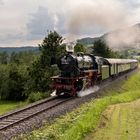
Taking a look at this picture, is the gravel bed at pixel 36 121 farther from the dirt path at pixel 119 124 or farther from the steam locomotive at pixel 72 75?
the steam locomotive at pixel 72 75

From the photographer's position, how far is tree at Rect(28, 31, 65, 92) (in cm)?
4629

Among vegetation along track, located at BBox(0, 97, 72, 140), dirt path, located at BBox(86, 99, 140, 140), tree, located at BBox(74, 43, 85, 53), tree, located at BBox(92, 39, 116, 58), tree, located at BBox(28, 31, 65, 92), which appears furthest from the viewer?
tree, located at BBox(92, 39, 116, 58)

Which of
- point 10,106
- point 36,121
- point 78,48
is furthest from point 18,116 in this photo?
point 78,48

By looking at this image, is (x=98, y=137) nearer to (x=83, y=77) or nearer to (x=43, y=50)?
(x=83, y=77)

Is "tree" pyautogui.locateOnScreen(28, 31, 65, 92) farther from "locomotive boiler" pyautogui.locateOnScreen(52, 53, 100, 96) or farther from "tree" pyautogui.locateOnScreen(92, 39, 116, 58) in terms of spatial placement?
"tree" pyautogui.locateOnScreen(92, 39, 116, 58)

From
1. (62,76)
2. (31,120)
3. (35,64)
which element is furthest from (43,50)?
(31,120)

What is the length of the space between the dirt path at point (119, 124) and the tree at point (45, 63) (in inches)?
1064

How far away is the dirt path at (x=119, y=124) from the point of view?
13325mm

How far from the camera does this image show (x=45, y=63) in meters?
48.4

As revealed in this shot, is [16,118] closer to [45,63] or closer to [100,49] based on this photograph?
[45,63]

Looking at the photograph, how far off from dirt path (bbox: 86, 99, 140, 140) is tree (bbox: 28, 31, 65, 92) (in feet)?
88.7

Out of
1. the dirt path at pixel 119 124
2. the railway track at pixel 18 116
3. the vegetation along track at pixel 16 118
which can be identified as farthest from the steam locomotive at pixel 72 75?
the dirt path at pixel 119 124

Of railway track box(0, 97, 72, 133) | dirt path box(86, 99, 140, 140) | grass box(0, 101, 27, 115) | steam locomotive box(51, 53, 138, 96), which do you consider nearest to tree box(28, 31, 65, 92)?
grass box(0, 101, 27, 115)

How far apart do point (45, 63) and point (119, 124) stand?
3378cm
